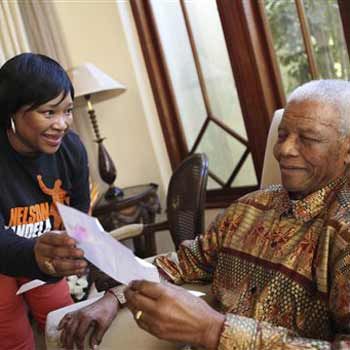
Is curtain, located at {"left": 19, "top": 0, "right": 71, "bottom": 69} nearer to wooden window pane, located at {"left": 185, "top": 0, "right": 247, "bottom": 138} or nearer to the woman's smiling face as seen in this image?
wooden window pane, located at {"left": 185, "top": 0, "right": 247, "bottom": 138}

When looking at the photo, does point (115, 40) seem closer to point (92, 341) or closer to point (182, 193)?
point (182, 193)

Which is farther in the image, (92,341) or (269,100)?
(269,100)

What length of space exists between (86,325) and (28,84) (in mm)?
683

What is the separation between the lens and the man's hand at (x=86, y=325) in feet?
4.07

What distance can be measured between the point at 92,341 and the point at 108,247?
53 cm

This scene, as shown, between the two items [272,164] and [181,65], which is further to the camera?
[181,65]

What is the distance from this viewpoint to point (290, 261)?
110cm

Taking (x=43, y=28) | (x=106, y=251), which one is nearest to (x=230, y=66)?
(x=43, y=28)

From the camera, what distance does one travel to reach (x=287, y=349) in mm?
889

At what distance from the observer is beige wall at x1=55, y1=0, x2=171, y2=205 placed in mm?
2850

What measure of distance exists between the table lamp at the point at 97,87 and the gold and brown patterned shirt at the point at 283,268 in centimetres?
137

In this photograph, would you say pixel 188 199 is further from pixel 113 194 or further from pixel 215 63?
pixel 215 63

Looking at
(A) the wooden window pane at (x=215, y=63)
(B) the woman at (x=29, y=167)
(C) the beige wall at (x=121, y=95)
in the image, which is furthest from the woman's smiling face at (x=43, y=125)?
(C) the beige wall at (x=121, y=95)

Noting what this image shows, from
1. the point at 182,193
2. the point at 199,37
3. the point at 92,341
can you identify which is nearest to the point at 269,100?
the point at 199,37
